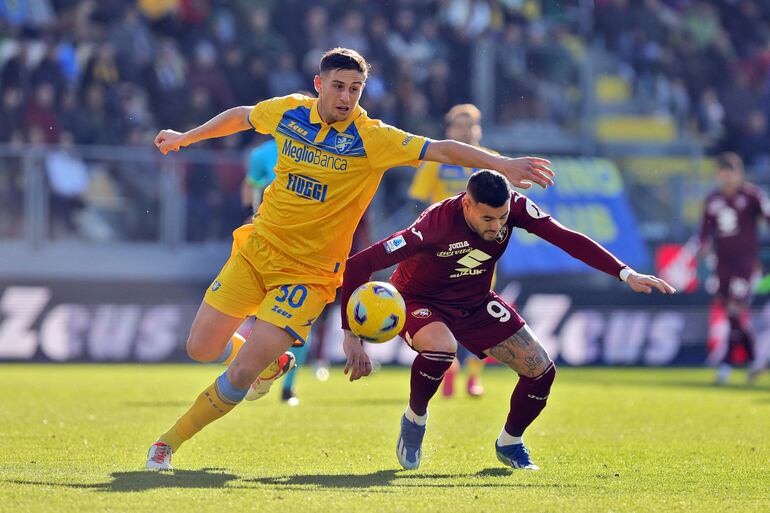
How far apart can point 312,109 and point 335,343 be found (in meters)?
10.1

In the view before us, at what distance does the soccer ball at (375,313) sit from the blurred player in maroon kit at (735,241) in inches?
385

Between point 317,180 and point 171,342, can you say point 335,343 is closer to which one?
point 171,342

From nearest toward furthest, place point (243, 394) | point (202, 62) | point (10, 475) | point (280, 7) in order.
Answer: point (10, 475), point (243, 394), point (202, 62), point (280, 7)

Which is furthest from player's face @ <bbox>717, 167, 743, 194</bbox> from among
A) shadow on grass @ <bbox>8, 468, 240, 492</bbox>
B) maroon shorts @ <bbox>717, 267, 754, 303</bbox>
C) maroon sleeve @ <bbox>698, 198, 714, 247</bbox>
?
shadow on grass @ <bbox>8, 468, 240, 492</bbox>

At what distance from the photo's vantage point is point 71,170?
1656 centimetres

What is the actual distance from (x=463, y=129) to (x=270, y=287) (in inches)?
162

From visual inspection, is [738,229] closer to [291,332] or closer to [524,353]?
[524,353]

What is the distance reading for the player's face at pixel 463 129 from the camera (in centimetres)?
1117

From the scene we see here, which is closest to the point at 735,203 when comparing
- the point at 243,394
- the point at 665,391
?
the point at 665,391

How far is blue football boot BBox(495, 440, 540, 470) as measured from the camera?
25.2ft

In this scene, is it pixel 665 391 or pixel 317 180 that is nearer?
pixel 317 180

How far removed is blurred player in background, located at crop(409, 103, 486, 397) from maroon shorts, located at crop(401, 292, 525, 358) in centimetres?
288

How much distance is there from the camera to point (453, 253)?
24.8ft

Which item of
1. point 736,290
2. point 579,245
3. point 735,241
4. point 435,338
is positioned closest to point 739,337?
point 736,290
